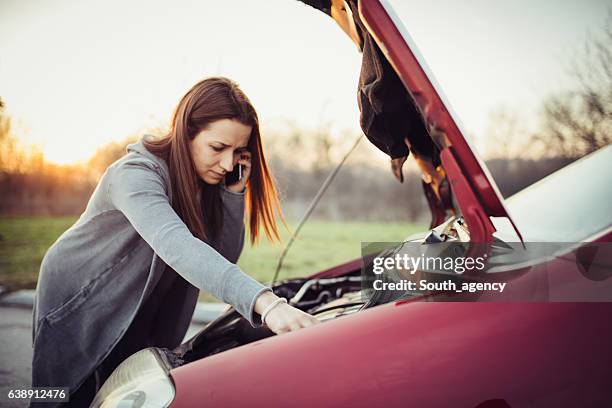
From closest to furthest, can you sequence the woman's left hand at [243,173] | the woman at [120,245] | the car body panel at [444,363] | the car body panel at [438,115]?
the car body panel at [444,363] → the car body panel at [438,115] → the woman at [120,245] → the woman's left hand at [243,173]

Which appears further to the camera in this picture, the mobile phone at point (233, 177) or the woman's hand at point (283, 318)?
the mobile phone at point (233, 177)

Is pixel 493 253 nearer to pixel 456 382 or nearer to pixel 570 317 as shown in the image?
pixel 570 317

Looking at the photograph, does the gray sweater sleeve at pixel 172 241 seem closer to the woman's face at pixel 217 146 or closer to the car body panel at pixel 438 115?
the woman's face at pixel 217 146

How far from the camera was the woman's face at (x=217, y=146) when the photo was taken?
1723 millimetres

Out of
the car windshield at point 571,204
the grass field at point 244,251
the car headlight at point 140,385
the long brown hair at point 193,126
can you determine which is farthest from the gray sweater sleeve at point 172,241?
the grass field at point 244,251

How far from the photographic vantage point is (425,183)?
2.18 metres

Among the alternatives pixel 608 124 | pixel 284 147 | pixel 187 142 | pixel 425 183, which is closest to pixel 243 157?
pixel 187 142

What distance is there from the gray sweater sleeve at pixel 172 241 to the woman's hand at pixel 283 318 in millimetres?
26

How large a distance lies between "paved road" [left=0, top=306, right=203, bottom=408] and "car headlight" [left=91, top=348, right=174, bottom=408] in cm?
117

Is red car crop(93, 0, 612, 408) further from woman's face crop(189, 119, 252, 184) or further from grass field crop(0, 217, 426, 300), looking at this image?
grass field crop(0, 217, 426, 300)

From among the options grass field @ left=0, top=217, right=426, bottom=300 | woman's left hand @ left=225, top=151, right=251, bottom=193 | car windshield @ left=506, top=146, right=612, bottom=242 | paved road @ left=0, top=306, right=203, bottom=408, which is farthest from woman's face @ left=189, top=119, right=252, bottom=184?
grass field @ left=0, top=217, right=426, bottom=300

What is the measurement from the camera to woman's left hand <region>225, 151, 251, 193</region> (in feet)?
6.26

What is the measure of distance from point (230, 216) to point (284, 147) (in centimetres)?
658

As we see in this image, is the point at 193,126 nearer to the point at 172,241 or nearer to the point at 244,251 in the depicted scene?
the point at 172,241
